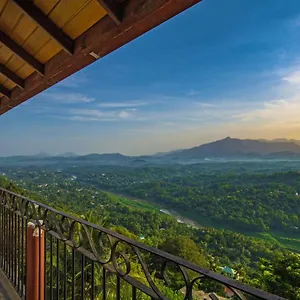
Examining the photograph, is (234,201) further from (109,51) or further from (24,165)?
(24,165)

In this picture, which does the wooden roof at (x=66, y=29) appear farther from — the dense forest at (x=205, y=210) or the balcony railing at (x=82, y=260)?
the dense forest at (x=205, y=210)

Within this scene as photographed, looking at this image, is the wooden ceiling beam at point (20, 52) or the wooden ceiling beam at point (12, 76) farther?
the wooden ceiling beam at point (12, 76)

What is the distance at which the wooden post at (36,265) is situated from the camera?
150cm

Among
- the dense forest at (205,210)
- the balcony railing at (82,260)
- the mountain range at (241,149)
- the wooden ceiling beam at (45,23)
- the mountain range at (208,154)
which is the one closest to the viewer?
the balcony railing at (82,260)

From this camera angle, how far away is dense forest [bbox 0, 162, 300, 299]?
14.2 metres

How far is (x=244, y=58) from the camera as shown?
3684 centimetres

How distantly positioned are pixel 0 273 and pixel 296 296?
541 inches

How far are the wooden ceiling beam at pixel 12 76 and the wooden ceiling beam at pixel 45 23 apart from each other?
37.8 inches

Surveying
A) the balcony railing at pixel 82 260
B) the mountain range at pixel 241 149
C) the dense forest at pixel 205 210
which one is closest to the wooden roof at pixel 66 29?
the balcony railing at pixel 82 260

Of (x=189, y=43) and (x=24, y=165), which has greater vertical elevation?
(x=189, y=43)

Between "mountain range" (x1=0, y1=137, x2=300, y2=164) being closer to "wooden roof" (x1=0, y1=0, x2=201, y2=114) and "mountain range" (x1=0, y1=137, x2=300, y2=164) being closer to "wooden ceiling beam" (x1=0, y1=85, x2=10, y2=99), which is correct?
"wooden ceiling beam" (x1=0, y1=85, x2=10, y2=99)

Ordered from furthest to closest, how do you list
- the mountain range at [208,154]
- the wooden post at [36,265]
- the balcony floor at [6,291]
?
the mountain range at [208,154] < the balcony floor at [6,291] < the wooden post at [36,265]

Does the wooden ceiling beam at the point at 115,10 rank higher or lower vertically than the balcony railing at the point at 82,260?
higher

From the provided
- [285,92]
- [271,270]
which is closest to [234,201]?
[285,92]
